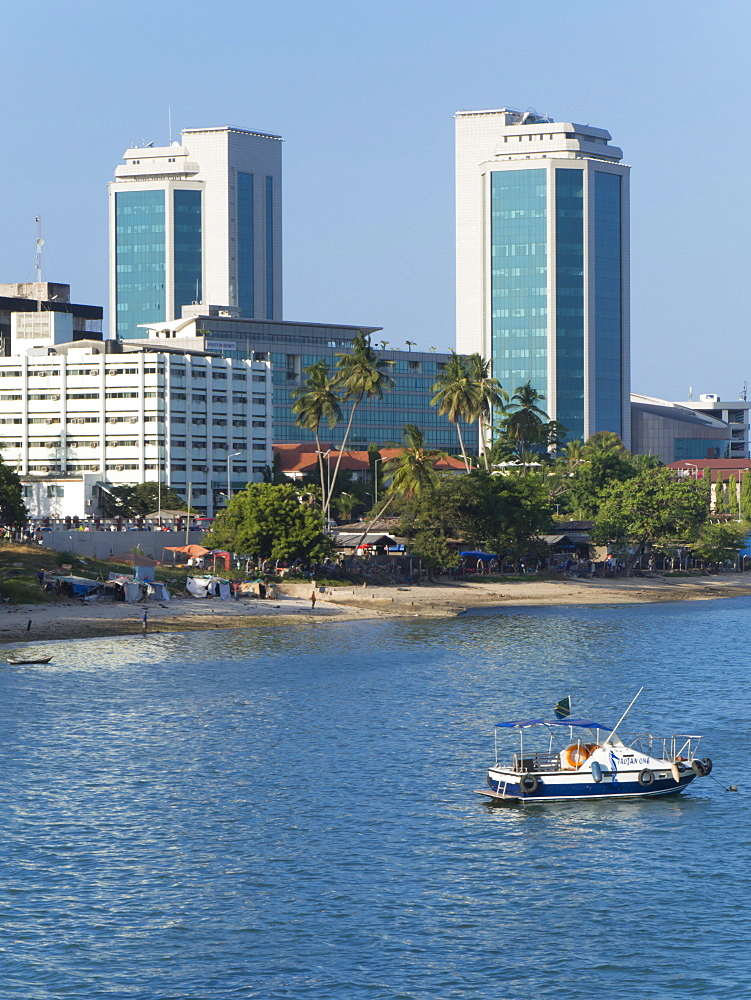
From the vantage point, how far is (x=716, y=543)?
154 metres

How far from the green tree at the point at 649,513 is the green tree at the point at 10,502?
205 ft

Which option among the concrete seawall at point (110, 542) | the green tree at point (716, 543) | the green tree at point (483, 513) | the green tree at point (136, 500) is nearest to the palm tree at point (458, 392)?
the green tree at point (483, 513)

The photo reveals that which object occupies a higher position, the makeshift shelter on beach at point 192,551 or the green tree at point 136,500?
the green tree at point 136,500

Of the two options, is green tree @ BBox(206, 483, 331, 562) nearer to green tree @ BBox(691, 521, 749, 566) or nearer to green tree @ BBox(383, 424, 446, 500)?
green tree @ BBox(383, 424, 446, 500)

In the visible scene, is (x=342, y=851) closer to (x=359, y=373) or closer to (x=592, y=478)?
(x=359, y=373)

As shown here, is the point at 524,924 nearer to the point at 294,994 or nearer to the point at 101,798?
the point at 294,994

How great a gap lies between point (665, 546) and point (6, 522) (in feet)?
242

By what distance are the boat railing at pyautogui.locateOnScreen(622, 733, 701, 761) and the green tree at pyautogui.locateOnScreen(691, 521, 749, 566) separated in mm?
Answer: 100462

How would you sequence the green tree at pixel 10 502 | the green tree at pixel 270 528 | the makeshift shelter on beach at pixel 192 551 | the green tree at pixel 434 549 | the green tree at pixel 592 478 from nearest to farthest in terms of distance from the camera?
the green tree at pixel 270 528
the makeshift shelter on beach at pixel 192 551
the green tree at pixel 10 502
the green tree at pixel 434 549
the green tree at pixel 592 478

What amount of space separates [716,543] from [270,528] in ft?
211

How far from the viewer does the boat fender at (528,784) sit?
46.9 meters

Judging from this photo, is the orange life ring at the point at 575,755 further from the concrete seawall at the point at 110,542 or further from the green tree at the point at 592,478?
the green tree at the point at 592,478

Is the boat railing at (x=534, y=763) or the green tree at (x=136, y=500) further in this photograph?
the green tree at (x=136, y=500)

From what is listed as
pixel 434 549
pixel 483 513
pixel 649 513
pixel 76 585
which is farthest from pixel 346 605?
pixel 649 513
